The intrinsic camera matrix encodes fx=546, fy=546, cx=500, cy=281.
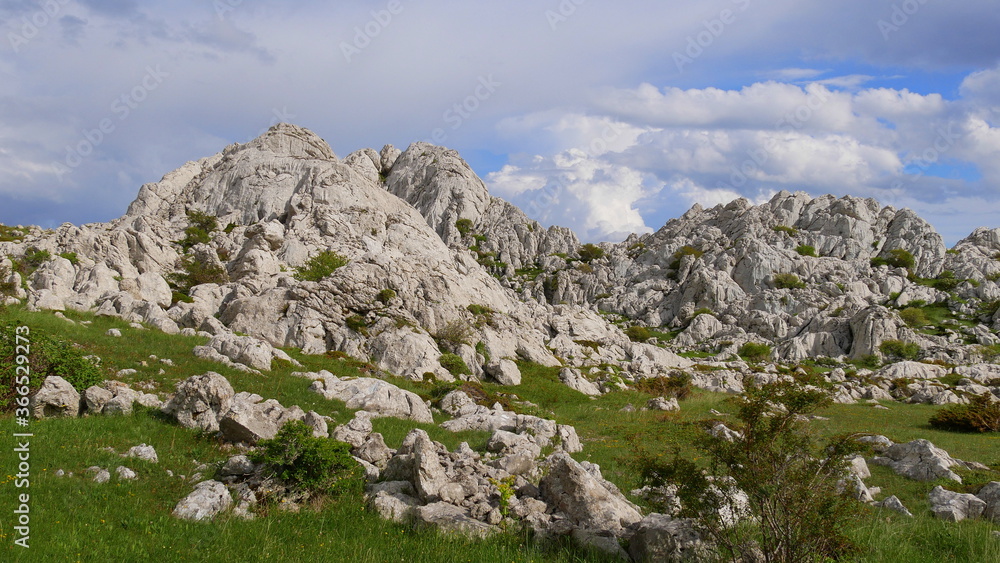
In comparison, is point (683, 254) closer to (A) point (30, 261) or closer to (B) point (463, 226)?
(B) point (463, 226)

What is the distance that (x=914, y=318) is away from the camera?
85.3 meters

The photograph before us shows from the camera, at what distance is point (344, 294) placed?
4438 centimetres

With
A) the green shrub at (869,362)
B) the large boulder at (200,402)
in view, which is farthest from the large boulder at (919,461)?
the green shrub at (869,362)

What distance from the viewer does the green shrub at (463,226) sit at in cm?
11911

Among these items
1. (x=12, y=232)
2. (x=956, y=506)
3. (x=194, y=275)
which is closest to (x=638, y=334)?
(x=194, y=275)

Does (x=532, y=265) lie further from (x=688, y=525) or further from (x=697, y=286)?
(x=688, y=525)

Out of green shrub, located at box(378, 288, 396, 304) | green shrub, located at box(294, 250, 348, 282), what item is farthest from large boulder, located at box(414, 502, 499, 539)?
green shrub, located at box(294, 250, 348, 282)

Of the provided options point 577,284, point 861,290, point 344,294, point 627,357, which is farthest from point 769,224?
point 344,294

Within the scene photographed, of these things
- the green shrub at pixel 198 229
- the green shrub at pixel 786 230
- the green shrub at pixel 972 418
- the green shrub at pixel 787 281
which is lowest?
the green shrub at pixel 972 418

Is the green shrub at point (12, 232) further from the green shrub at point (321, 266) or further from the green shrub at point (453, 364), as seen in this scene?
the green shrub at point (453, 364)

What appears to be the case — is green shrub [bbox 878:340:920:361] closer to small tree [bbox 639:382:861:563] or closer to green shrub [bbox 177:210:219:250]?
small tree [bbox 639:382:861:563]

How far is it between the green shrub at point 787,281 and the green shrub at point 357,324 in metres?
86.3

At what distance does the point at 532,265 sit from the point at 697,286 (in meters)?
36.9

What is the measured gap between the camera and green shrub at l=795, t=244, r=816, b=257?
112m
